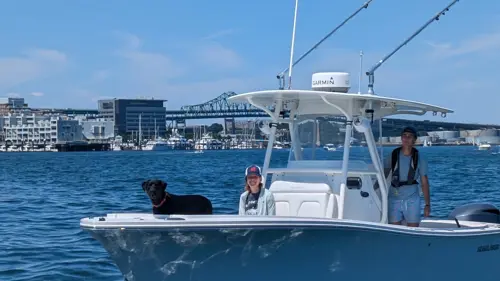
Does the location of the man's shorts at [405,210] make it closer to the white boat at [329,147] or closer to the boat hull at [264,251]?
the boat hull at [264,251]

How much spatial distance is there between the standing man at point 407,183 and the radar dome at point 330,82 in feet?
2.90

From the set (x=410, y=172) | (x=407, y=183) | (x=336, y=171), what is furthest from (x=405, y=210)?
(x=336, y=171)

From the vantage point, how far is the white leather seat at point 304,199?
9.19 meters

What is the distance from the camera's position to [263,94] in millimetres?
9414

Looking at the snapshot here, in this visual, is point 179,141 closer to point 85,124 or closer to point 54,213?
point 85,124

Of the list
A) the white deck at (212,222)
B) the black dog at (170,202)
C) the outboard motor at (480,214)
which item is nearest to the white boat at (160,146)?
the outboard motor at (480,214)

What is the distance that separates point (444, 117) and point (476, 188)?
22142 millimetres

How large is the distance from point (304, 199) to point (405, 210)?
3.96 ft

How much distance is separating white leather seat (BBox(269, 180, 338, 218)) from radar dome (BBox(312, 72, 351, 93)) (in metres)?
A: 1.08

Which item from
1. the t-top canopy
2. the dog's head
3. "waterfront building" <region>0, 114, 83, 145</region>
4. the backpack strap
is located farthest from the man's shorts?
"waterfront building" <region>0, 114, 83, 145</region>

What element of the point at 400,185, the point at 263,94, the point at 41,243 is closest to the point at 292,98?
the point at 263,94

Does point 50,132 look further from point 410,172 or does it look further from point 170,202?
point 410,172

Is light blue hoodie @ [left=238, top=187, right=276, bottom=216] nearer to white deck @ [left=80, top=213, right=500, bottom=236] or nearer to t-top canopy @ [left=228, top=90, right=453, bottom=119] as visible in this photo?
white deck @ [left=80, top=213, right=500, bottom=236]

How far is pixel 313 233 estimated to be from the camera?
8211 mm
